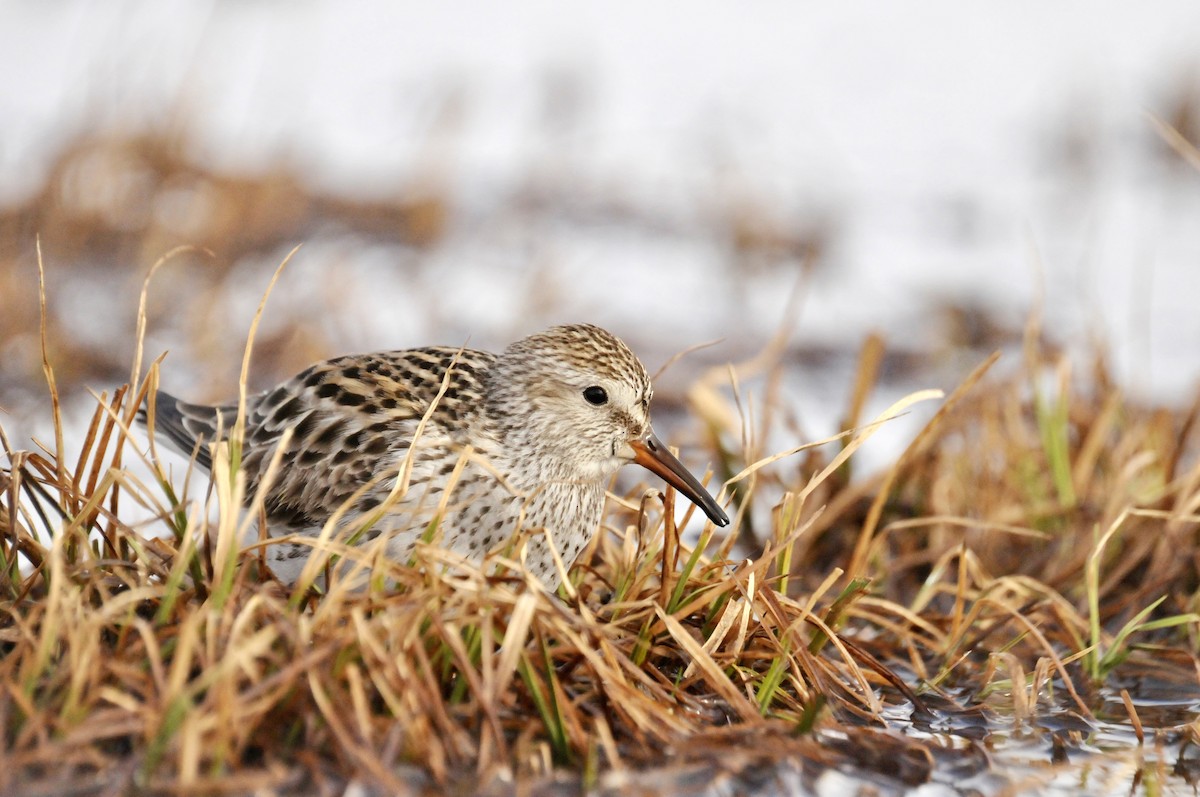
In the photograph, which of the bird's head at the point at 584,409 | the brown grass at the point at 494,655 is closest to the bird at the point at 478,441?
the bird's head at the point at 584,409

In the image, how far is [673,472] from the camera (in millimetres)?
4645

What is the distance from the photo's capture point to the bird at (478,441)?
14.3ft

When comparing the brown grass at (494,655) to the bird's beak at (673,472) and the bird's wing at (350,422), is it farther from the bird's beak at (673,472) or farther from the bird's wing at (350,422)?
the bird's wing at (350,422)

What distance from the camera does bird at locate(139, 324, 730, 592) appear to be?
436cm

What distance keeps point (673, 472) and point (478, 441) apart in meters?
0.61

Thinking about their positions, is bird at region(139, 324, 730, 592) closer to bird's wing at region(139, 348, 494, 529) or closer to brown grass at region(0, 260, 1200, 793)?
bird's wing at region(139, 348, 494, 529)

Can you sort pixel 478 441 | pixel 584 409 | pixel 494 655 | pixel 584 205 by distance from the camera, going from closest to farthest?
pixel 494 655 < pixel 478 441 < pixel 584 409 < pixel 584 205

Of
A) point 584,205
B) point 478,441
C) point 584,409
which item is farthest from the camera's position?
point 584,205

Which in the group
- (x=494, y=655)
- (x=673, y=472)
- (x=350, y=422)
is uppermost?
(x=350, y=422)

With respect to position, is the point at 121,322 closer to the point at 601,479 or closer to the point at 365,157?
the point at 365,157

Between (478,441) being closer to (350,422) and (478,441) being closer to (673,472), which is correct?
(350,422)

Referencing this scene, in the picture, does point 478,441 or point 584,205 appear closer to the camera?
point 478,441

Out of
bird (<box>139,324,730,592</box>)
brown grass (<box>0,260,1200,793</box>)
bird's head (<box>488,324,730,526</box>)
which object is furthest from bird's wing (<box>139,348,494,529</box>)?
brown grass (<box>0,260,1200,793</box>)

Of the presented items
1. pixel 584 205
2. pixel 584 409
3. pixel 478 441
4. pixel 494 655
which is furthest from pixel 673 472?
pixel 584 205
